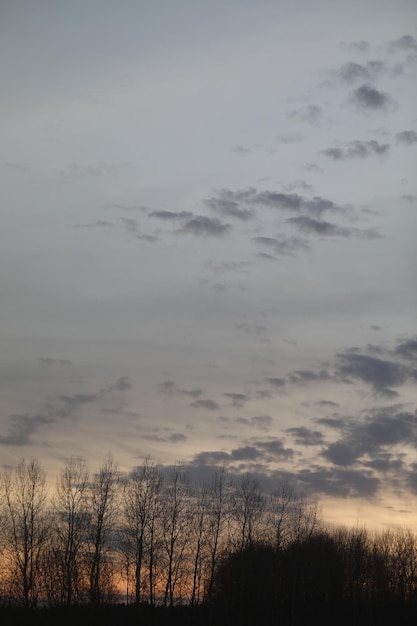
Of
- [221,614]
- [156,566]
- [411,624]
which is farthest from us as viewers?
[411,624]

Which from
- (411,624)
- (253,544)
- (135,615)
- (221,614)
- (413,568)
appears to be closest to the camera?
(135,615)

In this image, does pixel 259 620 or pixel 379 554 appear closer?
pixel 259 620

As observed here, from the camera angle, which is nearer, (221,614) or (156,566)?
(156,566)

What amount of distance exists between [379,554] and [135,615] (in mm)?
49650

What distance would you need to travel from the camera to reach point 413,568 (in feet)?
320

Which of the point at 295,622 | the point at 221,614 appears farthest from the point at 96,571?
the point at 295,622

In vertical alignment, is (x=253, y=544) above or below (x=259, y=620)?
above

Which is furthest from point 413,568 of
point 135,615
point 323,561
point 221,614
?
point 135,615

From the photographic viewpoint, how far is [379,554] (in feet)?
335

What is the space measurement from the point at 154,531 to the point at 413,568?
1814 inches

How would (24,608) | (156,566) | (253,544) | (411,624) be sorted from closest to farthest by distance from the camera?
(24,608) → (156,566) → (253,544) → (411,624)

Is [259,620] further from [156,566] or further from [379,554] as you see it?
[379,554]

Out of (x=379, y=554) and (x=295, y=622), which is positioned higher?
(x=379, y=554)

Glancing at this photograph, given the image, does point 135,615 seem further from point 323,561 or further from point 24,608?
point 323,561
